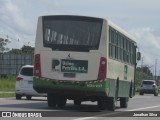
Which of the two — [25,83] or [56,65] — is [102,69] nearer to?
[56,65]

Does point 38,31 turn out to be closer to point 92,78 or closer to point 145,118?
point 92,78

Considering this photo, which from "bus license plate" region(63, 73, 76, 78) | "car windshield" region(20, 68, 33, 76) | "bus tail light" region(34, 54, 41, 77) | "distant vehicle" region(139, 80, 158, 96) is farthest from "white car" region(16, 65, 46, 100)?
"distant vehicle" region(139, 80, 158, 96)

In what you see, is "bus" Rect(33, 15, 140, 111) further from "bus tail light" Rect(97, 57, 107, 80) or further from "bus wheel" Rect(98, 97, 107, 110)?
"bus wheel" Rect(98, 97, 107, 110)

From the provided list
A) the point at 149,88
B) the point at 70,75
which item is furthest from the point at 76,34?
the point at 149,88

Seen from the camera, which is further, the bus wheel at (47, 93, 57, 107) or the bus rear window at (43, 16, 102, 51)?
the bus wheel at (47, 93, 57, 107)

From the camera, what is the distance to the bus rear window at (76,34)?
20.5 metres

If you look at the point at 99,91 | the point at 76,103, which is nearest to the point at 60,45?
the point at 99,91

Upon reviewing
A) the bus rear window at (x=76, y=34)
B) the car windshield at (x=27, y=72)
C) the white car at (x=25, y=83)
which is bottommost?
the white car at (x=25, y=83)

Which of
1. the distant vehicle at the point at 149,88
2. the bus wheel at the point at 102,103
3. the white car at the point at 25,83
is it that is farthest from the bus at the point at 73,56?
the distant vehicle at the point at 149,88

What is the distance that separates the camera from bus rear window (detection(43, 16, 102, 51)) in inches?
808

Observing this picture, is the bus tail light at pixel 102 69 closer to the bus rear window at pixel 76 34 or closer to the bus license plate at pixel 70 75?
the bus rear window at pixel 76 34

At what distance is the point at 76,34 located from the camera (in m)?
20.6

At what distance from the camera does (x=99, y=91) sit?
20266 millimetres

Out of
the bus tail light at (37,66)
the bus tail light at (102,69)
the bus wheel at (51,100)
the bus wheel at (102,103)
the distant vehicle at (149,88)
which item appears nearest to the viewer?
the bus tail light at (102,69)
